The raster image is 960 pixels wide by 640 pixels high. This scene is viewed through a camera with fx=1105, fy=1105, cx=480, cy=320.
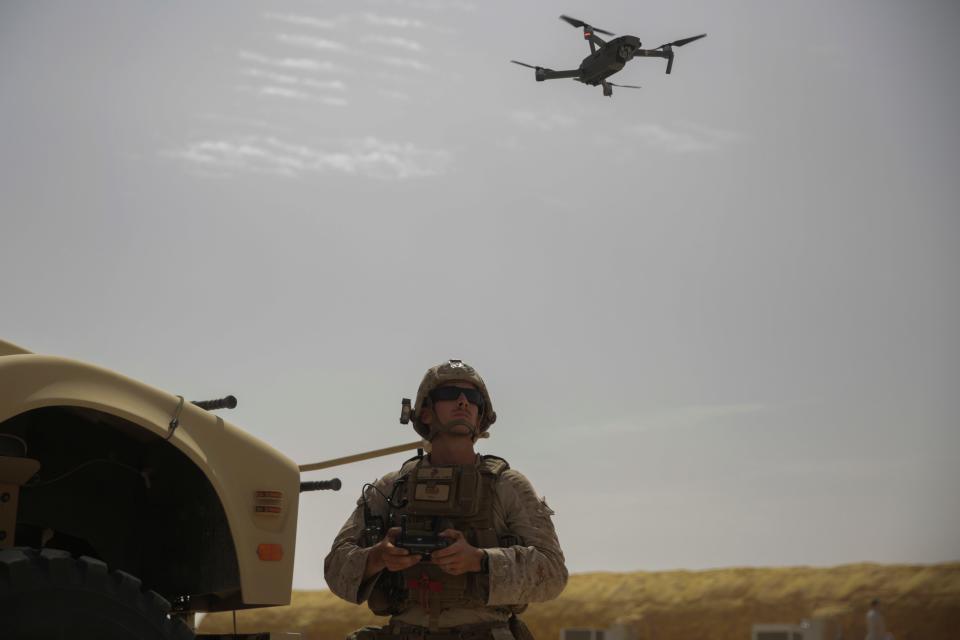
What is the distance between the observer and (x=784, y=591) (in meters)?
20.0

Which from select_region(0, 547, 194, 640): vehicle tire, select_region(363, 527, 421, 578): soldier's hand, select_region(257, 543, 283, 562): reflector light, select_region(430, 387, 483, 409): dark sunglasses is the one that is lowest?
select_region(0, 547, 194, 640): vehicle tire

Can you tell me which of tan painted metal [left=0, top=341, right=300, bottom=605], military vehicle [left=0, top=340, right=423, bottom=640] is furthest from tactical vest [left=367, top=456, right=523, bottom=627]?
tan painted metal [left=0, top=341, right=300, bottom=605]

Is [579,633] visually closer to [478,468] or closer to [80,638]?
[478,468]

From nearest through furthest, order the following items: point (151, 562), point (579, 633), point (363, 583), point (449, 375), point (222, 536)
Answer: point (222, 536), point (151, 562), point (363, 583), point (449, 375), point (579, 633)

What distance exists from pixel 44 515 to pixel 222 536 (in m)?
0.71

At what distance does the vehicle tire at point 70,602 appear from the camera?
313 centimetres

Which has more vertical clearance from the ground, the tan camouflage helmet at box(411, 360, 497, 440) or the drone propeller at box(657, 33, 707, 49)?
the drone propeller at box(657, 33, 707, 49)

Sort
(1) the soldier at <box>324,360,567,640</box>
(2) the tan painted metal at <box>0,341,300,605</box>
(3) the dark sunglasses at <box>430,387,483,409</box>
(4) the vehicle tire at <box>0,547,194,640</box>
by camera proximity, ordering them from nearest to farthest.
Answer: (4) the vehicle tire at <box>0,547,194,640</box>
(2) the tan painted metal at <box>0,341,300,605</box>
(1) the soldier at <box>324,360,567,640</box>
(3) the dark sunglasses at <box>430,387,483,409</box>

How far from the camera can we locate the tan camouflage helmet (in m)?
5.64

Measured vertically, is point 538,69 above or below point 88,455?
above

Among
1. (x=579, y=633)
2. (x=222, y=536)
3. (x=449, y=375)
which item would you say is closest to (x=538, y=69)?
(x=579, y=633)

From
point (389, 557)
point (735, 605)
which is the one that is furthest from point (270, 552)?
point (735, 605)

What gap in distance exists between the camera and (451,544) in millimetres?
4906

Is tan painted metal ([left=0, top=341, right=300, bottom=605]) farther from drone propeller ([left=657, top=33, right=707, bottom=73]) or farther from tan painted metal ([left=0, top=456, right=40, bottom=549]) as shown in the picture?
drone propeller ([left=657, top=33, right=707, bottom=73])
